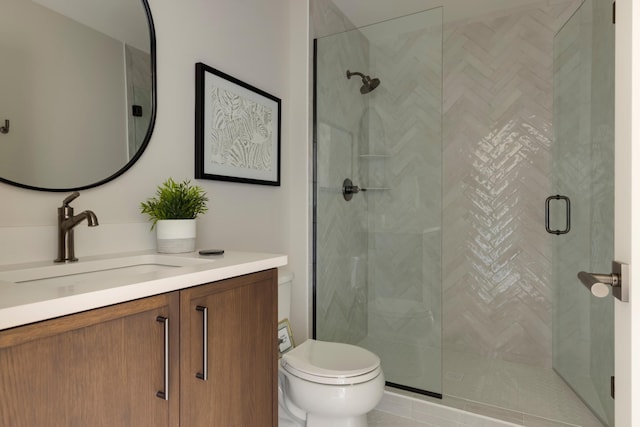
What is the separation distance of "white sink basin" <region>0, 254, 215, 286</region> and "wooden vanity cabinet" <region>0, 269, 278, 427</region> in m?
0.16

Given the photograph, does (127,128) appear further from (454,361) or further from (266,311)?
(454,361)

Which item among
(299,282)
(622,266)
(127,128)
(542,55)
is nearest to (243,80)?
(127,128)

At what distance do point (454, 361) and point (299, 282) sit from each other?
1.29 metres

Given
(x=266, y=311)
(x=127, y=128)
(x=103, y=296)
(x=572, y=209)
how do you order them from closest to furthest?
1. (x=103, y=296)
2. (x=266, y=311)
3. (x=127, y=128)
4. (x=572, y=209)

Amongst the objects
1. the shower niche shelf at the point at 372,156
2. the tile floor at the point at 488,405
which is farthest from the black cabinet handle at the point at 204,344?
the shower niche shelf at the point at 372,156

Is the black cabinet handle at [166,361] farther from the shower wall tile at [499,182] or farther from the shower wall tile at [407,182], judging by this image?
the shower wall tile at [499,182]

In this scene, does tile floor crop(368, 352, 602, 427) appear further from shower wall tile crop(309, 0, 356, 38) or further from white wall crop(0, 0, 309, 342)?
shower wall tile crop(309, 0, 356, 38)

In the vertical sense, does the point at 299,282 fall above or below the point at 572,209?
below

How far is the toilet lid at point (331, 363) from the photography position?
150 centimetres

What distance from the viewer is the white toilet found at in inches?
58.6

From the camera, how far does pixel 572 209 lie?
7.57ft

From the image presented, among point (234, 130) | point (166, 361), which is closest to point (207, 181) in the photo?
point (234, 130)

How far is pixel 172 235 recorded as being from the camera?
1.34 meters

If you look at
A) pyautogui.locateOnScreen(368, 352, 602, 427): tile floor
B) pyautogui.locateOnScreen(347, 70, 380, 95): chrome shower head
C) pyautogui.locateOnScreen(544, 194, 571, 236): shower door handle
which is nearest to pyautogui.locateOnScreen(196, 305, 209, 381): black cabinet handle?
pyautogui.locateOnScreen(368, 352, 602, 427): tile floor
